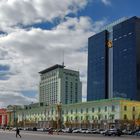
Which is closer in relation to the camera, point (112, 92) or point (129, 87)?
point (129, 87)

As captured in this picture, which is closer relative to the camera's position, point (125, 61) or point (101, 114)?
point (101, 114)

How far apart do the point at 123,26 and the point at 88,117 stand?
60078 millimetres

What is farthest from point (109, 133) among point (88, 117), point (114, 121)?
point (88, 117)

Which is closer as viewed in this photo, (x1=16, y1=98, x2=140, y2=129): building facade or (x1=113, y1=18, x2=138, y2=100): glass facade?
(x1=16, y1=98, x2=140, y2=129): building facade

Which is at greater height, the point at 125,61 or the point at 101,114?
the point at 125,61

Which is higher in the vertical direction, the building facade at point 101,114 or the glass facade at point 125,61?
the glass facade at point 125,61

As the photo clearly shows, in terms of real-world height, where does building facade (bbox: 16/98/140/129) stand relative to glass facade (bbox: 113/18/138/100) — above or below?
below

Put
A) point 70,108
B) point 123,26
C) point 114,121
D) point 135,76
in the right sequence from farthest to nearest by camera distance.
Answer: point 123,26
point 135,76
point 70,108
point 114,121

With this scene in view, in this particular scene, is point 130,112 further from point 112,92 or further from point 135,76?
point 112,92

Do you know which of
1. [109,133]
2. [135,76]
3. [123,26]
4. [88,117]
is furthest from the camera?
[123,26]

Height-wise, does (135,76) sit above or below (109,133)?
above

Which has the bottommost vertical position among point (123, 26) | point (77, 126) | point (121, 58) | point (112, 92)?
point (77, 126)

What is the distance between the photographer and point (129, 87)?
604ft

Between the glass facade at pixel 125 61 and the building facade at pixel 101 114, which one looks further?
the glass facade at pixel 125 61
